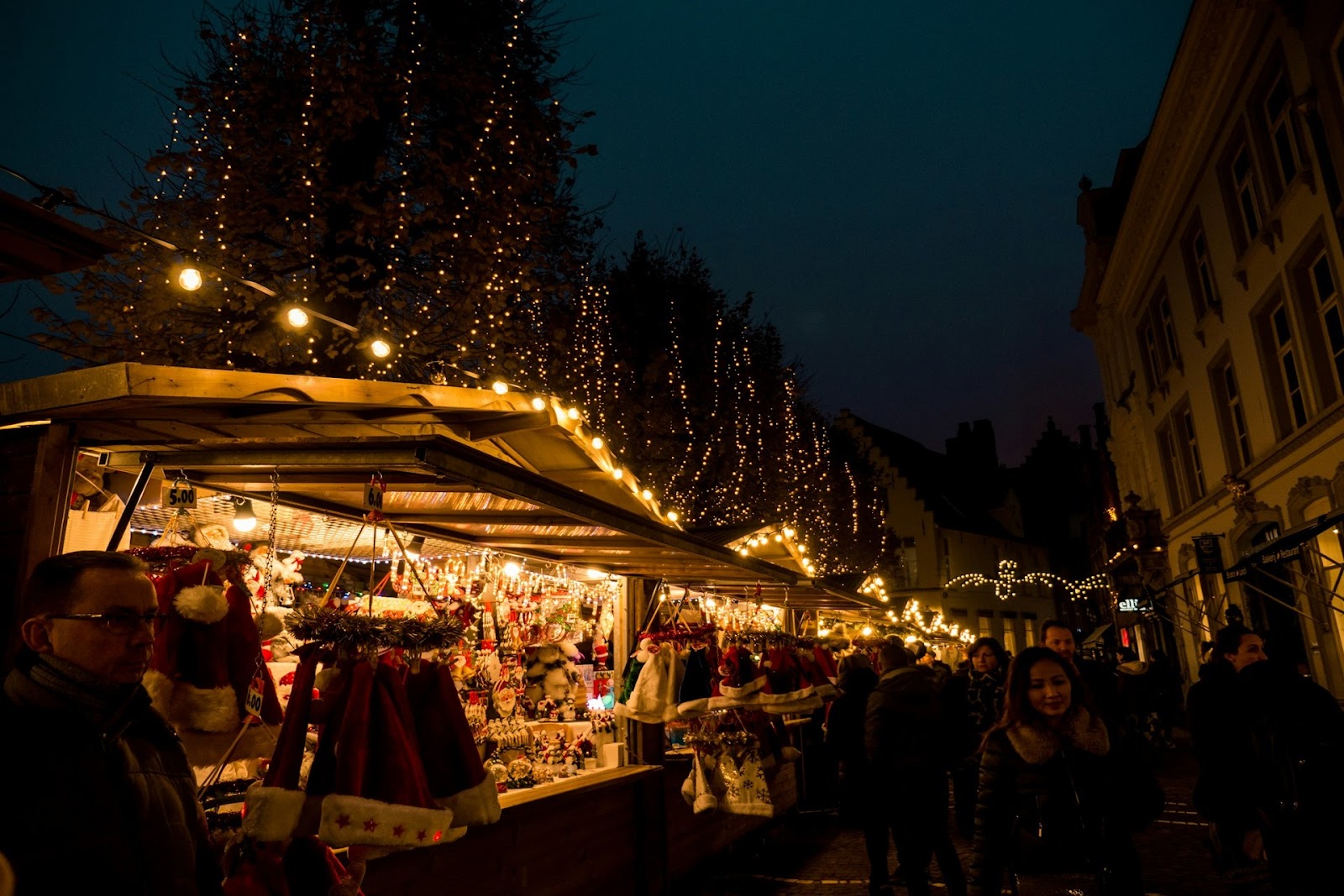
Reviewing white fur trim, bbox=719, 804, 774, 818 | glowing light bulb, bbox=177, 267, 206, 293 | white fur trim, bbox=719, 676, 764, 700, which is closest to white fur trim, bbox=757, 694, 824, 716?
white fur trim, bbox=719, 676, 764, 700

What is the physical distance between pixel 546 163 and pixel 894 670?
26.4 ft

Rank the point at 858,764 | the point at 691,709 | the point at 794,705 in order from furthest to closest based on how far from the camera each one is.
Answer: the point at 794,705 → the point at 858,764 → the point at 691,709

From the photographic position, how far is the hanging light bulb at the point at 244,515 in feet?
15.5

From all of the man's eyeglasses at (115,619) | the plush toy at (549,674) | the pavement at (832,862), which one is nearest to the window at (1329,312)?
the pavement at (832,862)

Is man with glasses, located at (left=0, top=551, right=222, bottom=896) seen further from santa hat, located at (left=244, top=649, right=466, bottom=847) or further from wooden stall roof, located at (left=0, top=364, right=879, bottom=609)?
wooden stall roof, located at (left=0, top=364, right=879, bottom=609)

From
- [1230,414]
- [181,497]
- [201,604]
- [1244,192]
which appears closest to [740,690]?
[181,497]

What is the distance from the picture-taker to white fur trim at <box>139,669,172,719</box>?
9.30 feet

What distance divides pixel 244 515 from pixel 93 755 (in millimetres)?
3214

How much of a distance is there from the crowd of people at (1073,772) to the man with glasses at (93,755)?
301 centimetres

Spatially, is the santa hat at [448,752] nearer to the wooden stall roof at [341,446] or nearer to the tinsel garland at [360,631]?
the tinsel garland at [360,631]

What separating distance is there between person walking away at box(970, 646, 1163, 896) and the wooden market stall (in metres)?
2.37

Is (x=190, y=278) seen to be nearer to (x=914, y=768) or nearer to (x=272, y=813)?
(x=272, y=813)

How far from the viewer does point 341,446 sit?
11.1 ft

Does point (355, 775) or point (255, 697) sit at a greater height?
point (255, 697)
